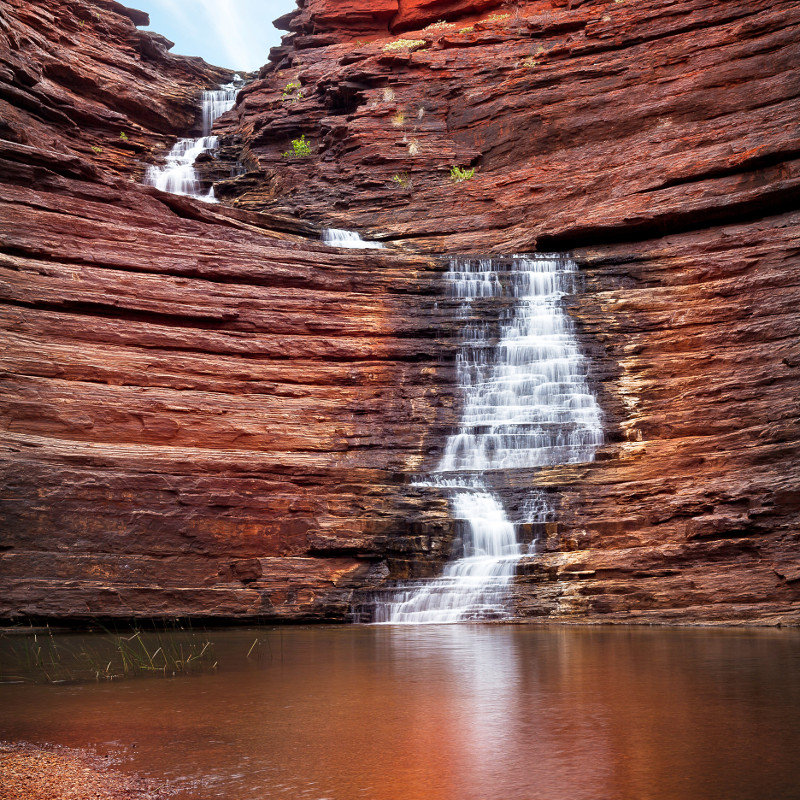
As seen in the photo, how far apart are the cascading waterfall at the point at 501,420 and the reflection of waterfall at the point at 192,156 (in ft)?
47.0

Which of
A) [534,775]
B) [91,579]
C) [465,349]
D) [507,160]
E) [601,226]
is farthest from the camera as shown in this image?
[507,160]

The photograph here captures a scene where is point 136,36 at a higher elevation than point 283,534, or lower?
higher

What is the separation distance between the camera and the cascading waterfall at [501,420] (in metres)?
15.7

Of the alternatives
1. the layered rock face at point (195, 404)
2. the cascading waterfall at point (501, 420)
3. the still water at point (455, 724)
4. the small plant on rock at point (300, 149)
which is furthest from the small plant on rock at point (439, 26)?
the still water at point (455, 724)

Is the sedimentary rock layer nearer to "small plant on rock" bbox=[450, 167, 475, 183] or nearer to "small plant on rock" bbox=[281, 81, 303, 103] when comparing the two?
"small plant on rock" bbox=[281, 81, 303, 103]

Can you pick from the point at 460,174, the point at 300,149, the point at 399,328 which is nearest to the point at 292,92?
the point at 300,149

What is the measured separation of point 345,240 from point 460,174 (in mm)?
7220

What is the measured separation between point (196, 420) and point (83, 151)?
790 inches

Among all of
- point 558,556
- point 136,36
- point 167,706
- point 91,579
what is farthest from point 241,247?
point 136,36

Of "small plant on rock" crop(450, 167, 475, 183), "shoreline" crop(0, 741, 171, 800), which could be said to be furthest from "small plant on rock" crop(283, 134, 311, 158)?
"shoreline" crop(0, 741, 171, 800)

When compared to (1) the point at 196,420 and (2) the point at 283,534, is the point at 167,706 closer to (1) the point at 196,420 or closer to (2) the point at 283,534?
(2) the point at 283,534

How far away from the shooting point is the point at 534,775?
438cm

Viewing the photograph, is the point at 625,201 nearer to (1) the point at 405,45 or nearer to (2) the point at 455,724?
(1) the point at 405,45

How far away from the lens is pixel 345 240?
2850 cm
